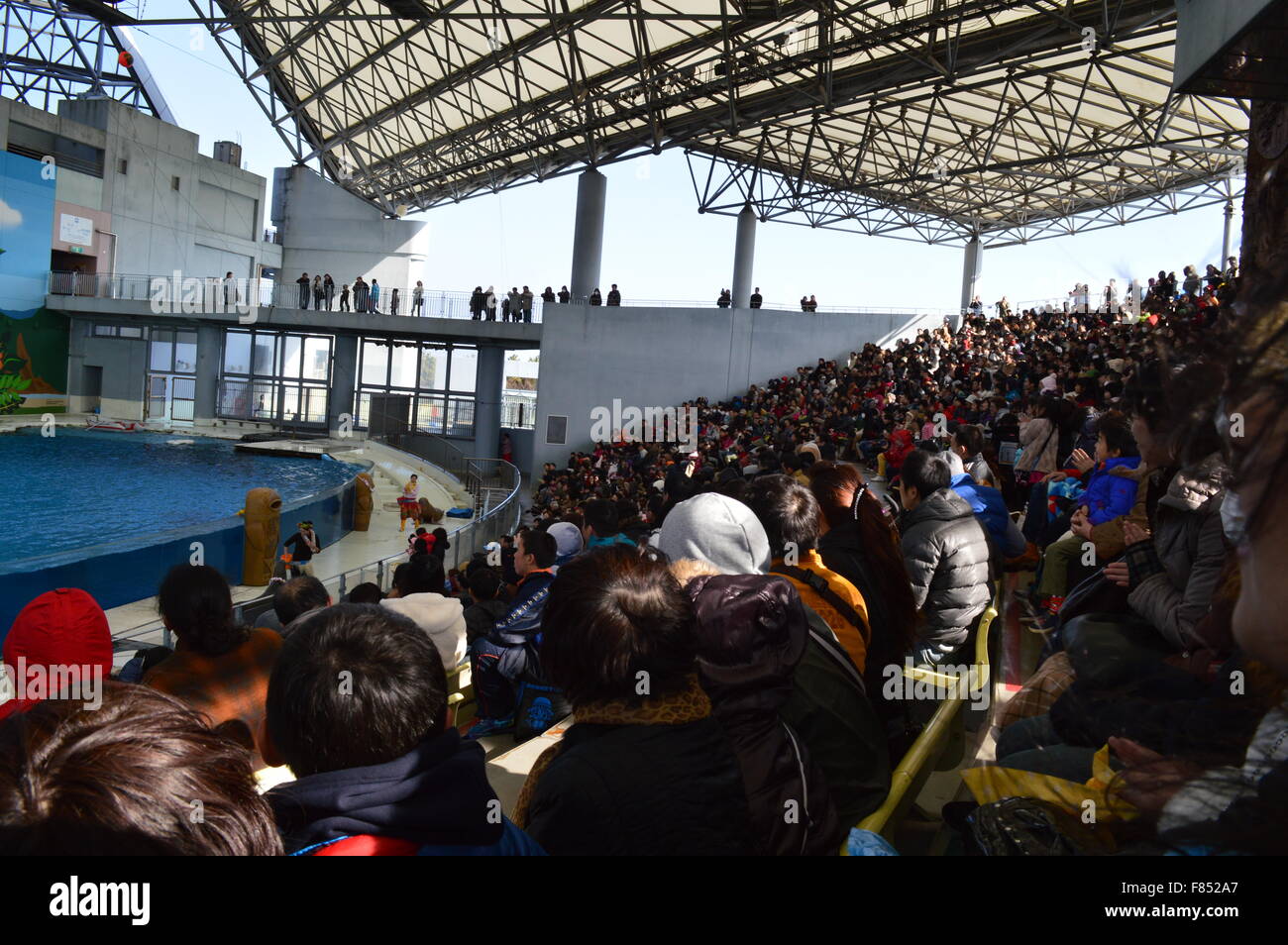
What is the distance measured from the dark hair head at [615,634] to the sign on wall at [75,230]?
34.3 metres

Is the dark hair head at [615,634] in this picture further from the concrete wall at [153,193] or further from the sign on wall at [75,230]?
the sign on wall at [75,230]

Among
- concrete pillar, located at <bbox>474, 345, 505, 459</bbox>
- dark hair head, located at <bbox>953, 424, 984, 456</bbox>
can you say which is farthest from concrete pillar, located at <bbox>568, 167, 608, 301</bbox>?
dark hair head, located at <bbox>953, 424, 984, 456</bbox>

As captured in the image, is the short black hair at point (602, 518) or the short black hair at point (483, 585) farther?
the short black hair at point (483, 585)

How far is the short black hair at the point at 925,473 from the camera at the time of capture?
144 inches

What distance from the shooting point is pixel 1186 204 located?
1064 inches

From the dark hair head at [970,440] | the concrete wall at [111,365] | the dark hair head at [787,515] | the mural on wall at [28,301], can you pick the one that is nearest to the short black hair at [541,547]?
the dark hair head at [787,515]

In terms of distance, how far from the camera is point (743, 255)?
2769cm

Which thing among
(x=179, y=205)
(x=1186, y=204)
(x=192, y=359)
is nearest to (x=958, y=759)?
Answer: (x=1186, y=204)

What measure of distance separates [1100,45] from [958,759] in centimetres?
1657

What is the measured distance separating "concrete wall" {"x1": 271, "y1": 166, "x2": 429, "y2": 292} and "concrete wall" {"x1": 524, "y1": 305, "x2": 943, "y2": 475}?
47.1ft

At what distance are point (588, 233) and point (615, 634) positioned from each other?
24327mm

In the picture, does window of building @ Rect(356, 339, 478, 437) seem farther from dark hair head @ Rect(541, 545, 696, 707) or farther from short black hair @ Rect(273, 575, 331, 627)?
dark hair head @ Rect(541, 545, 696, 707)
